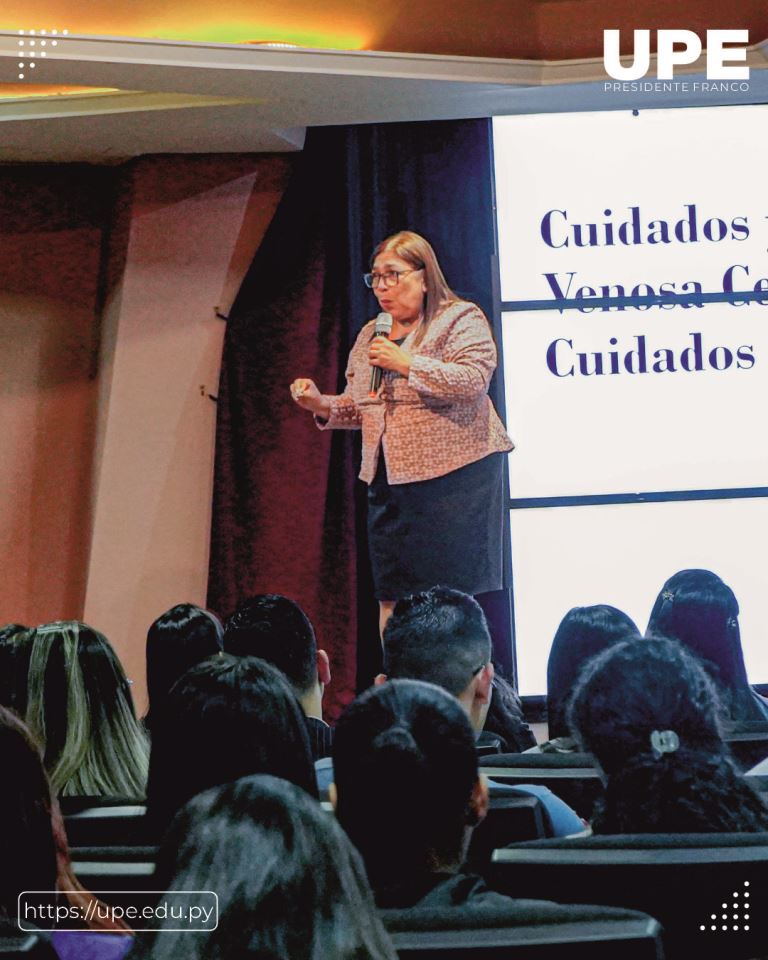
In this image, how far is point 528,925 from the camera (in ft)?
3.60

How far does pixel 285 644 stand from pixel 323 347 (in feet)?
9.54

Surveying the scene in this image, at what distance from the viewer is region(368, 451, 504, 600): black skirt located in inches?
199

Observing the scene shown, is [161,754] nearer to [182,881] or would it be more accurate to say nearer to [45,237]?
[182,881]

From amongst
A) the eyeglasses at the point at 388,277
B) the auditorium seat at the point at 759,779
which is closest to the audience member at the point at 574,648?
the auditorium seat at the point at 759,779

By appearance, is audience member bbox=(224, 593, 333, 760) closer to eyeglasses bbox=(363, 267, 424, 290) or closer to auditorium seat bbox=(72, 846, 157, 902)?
auditorium seat bbox=(72, 846, 157, 902)

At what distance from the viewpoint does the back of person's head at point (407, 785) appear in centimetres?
131

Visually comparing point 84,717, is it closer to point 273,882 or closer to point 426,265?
point 273,882

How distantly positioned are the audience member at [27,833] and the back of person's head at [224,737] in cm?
29

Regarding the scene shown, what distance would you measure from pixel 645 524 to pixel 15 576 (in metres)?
2.76

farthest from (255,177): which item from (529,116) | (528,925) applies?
(528,925)

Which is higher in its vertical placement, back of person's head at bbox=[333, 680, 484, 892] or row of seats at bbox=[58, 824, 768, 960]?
back of person's head at bbox=[333, 680, 484, 892]

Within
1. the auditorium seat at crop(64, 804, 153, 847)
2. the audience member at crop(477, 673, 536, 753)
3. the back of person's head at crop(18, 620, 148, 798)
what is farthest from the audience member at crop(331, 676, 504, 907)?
the audience member at crop(477, 673, 536, 753)

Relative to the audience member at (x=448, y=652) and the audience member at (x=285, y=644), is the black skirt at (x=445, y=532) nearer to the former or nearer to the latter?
the audience member at (x=285, y=644)

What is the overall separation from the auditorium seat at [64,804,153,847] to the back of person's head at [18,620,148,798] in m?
0.29
